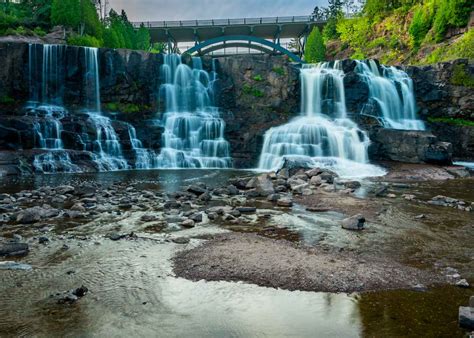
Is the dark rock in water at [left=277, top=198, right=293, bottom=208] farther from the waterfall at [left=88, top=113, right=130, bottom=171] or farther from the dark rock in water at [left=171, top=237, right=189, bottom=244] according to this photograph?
the waterfall at [left=88, top=113, right=130, bottom=171]

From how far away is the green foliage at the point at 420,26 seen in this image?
49219 millimetres

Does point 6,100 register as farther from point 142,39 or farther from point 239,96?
point 142,39

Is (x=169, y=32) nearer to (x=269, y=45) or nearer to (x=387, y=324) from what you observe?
(x=269, y=45)

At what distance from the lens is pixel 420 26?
49406 millimetres

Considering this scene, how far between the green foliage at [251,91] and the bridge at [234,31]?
30.5 meters

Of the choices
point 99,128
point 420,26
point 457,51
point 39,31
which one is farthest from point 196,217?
point 420,26

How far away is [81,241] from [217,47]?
70754mm

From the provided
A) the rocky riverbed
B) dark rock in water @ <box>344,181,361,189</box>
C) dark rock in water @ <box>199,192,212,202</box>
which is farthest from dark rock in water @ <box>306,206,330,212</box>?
dark rock in water @ <box>344,181,361,189</box>

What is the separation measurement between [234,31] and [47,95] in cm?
4368

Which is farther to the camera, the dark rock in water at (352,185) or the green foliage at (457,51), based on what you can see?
the green foliage at (457,51)

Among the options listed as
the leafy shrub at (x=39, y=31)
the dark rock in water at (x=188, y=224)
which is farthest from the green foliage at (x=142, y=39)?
the dark rock in water at (x=188, y=224)

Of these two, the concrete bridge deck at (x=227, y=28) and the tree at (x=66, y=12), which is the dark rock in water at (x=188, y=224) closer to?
the tree at (x=66, y=12)

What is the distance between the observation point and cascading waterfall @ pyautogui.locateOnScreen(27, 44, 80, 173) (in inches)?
1111

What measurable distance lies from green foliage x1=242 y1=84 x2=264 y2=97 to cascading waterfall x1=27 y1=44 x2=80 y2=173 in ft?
55.2
